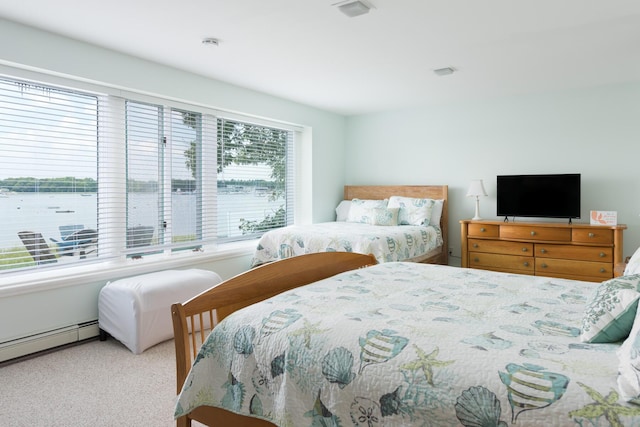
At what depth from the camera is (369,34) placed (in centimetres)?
298

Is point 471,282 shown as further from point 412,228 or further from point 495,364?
point 412,228

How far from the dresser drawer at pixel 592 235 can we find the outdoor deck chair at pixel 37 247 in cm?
472

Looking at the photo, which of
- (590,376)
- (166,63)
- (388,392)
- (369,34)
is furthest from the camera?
(166,63)

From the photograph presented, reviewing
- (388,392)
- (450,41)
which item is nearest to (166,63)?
(450,41)

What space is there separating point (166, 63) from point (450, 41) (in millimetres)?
2392

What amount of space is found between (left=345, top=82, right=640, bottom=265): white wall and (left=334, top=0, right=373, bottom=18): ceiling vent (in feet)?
10.1

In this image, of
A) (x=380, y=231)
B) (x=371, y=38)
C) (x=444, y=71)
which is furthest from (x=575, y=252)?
(x=371, y=38)

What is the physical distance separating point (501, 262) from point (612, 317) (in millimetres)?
3518

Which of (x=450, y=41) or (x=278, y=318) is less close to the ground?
(x=450, y=41)

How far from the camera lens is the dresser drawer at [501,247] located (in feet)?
14.7

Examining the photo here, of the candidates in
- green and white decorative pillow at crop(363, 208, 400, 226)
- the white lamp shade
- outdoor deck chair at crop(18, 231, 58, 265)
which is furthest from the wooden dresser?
outdoor deck chair at crop(18, 231, 58, 265)

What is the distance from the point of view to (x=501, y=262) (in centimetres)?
462

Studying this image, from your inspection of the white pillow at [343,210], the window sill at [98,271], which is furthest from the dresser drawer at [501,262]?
the window sill at [98,271]

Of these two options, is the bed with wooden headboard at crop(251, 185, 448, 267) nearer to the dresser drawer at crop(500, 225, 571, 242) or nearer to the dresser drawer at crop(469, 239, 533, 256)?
the dresser drawer at crop(469, 239, 533, 256)
